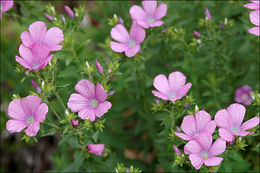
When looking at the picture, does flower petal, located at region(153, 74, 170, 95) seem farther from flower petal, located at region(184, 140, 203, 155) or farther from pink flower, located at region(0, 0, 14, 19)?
pink flower, located at region(0, 0, 14, 19)

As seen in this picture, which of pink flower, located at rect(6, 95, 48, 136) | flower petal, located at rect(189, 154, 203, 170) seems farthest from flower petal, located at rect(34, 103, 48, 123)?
flower petal, located at rect(189, 154, 203, 170)

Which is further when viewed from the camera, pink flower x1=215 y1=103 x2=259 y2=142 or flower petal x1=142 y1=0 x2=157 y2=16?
flower petal x1=142 y1=0 x2=157 y2=16

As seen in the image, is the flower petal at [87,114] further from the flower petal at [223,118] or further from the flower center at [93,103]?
the flower petal at [223,118]

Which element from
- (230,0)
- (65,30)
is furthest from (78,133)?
(230,0)

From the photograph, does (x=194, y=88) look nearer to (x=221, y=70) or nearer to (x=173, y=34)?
(x=221, y=70)

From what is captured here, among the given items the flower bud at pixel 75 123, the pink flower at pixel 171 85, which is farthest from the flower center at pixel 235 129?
the flower bud at pixel 75 123

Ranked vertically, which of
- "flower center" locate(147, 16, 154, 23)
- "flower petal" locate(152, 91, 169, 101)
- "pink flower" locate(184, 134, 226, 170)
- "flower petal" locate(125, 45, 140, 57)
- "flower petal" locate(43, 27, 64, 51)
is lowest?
"pink flower" locate(184, 134, 226, 170)
